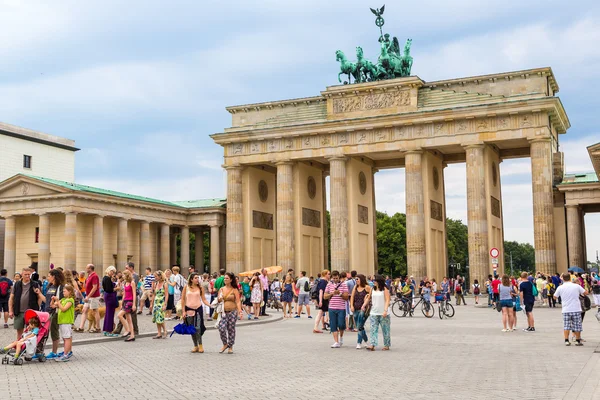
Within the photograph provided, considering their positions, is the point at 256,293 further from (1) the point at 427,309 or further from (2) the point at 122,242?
(2) the point at 122,242

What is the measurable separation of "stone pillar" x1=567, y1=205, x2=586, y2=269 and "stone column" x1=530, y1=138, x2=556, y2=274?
55.4 inches

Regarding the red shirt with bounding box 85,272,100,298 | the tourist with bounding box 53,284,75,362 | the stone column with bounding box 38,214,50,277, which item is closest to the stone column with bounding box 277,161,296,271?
the stone column with bounding box 38,214,50,277

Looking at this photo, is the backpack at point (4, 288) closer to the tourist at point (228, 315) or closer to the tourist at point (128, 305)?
the tourist at point (128, 305)

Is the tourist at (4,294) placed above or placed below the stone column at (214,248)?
below

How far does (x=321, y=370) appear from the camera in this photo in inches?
605

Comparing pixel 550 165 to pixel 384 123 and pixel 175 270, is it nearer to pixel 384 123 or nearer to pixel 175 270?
pixel 384 123

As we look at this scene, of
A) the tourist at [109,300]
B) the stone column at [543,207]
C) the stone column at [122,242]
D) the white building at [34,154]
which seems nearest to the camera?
the tourist at [109,300]

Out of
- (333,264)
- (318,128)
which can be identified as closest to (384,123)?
(318,128)

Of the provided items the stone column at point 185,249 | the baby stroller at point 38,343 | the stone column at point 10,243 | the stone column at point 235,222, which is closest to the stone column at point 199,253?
the stone column at point 185,249

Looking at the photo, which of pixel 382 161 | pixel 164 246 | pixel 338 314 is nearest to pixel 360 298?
pixel 338 314

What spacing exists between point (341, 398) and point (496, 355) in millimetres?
7156

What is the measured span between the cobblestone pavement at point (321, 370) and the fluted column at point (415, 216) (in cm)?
3621

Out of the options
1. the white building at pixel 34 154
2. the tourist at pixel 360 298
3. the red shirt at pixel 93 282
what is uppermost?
the white building at pixel 34 154

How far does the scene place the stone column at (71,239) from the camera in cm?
5934
